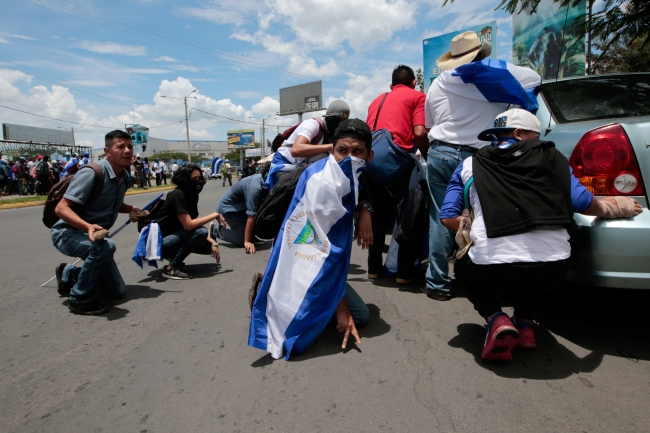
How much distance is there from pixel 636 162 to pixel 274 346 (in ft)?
7.42

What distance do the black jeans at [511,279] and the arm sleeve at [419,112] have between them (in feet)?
5.69

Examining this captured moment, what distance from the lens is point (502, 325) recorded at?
7.63 feet

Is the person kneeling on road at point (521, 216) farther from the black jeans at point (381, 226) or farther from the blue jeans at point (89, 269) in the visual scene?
the blue jeans at point (89, 269)

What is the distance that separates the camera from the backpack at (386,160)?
3674 millimetres

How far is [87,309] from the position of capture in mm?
3561

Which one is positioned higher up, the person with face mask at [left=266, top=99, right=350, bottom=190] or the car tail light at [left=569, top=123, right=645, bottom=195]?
the person with face mask at [left=266, top=99, right=350, bottom=190]

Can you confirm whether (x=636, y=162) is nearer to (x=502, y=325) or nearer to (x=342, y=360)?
(x=502, y=325)

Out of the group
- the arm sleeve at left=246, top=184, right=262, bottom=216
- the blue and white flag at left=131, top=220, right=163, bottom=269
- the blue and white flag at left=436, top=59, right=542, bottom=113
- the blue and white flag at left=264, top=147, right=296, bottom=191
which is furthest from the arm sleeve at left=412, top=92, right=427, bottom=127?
the blue and white flag at left=131, top=220, right=163, bottom=269

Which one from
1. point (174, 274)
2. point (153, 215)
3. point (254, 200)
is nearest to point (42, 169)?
point (254, 200)

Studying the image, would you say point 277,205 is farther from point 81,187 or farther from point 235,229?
point 235,229

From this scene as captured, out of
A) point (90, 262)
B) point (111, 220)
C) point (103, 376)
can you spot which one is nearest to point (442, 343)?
point (103, 376)

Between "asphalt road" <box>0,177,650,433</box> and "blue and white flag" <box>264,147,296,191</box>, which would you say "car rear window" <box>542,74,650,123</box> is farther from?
"blue and white flag" <box>264,147,296,191</box>

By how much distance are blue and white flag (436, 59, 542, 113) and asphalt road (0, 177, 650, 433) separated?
1592 mm

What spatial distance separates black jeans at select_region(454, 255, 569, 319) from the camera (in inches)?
89.7
